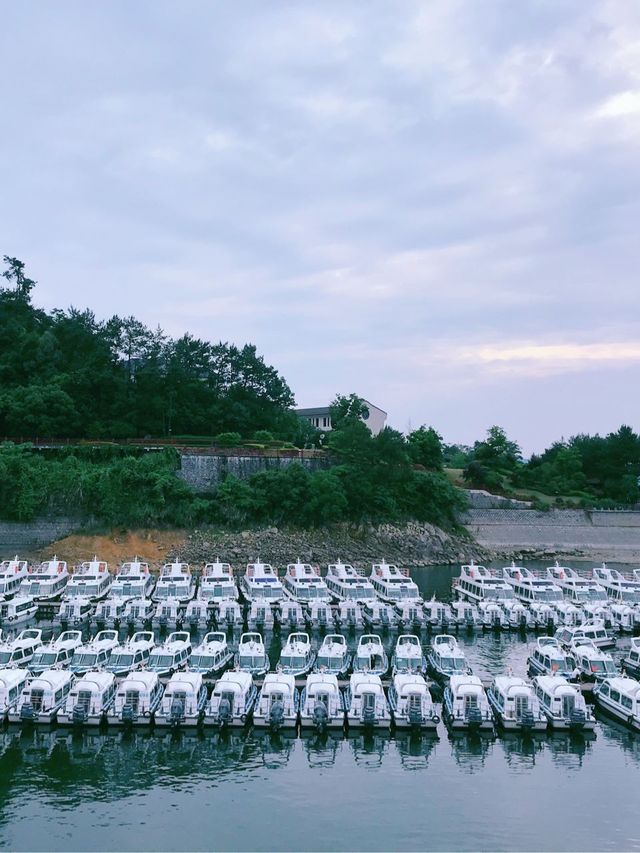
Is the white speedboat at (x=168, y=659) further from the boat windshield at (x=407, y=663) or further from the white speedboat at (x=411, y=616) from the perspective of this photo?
the white speedboat at (x=411, y=616)

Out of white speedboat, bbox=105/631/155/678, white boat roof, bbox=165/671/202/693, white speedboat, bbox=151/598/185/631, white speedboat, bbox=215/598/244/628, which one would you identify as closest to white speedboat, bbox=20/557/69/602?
white speedboat, bbox=151/598/185/631

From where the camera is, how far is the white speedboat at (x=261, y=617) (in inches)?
1896

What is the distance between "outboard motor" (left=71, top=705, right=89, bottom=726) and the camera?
30.6 m

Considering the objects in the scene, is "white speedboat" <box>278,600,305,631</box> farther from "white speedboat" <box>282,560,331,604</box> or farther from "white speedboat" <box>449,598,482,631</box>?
"white speedboat" <box>449,598,482,631</box>

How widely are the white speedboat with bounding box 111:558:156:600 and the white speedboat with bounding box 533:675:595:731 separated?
30.6 meters

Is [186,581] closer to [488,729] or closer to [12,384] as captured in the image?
[488,729]

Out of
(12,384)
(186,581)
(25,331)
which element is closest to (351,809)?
(186,581)

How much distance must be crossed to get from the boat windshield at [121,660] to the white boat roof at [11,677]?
4351mm

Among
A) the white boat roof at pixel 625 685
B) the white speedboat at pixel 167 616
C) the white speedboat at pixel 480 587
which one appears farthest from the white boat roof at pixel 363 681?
the white speedboat at pixel 480 587

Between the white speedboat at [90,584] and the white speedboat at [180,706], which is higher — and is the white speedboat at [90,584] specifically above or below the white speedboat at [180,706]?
above

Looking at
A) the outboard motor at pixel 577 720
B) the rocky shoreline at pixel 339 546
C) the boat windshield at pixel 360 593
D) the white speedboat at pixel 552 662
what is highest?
the rocky shoreline at pixel 339 546

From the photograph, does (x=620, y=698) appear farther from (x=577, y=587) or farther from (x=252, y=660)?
(x=577, y=587)

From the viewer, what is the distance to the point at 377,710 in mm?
31203

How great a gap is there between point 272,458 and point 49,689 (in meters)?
55.8
